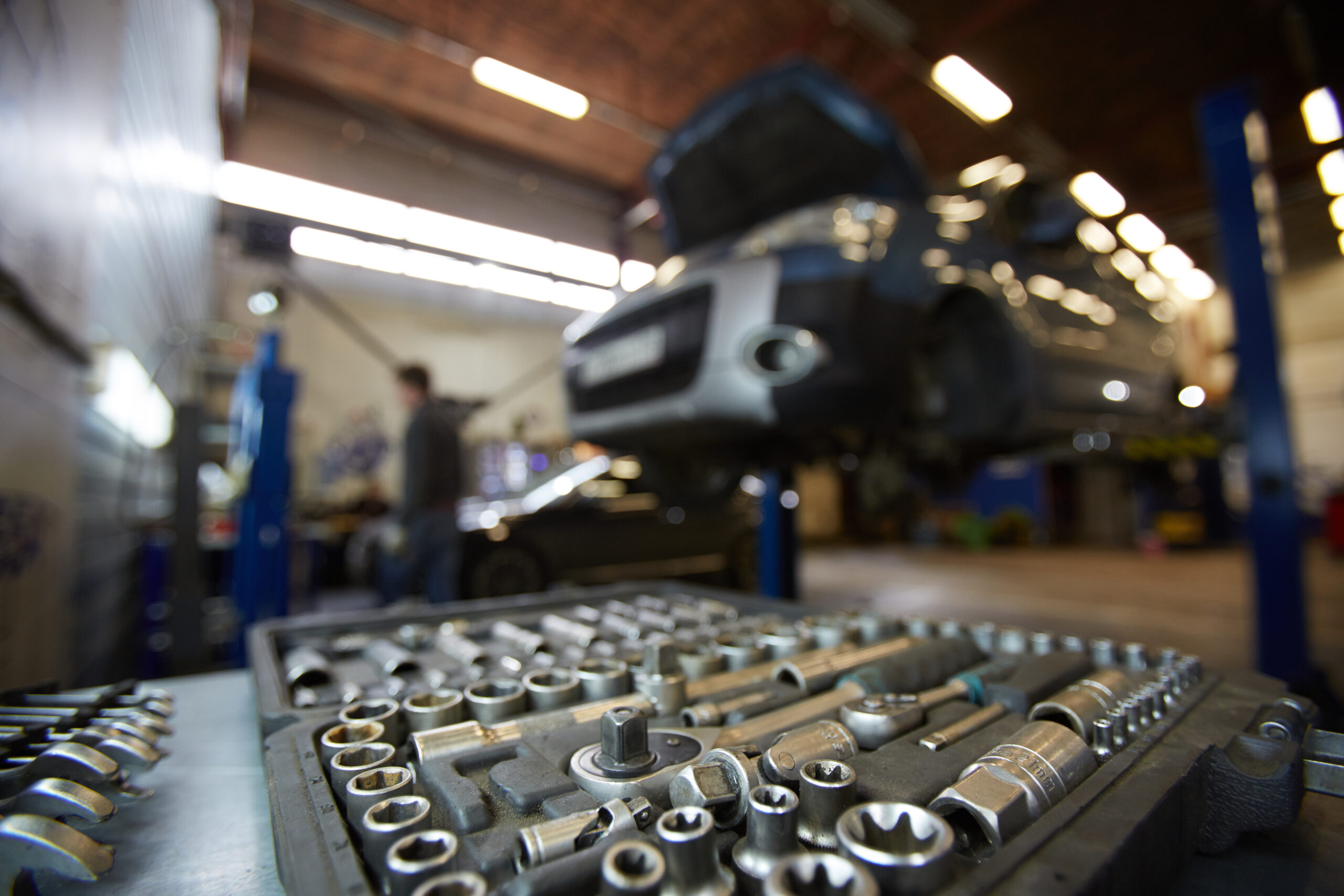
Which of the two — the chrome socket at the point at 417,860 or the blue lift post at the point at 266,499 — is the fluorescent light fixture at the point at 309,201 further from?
the chrome socket at the point at 417,860

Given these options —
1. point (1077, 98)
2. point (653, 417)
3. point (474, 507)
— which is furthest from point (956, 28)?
point (474, 507)

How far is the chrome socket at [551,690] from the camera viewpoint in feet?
1.99

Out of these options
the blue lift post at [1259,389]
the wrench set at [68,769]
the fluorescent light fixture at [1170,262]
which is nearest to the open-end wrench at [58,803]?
the wrench set at [68,769]

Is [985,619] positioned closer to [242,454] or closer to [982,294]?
[982,294]

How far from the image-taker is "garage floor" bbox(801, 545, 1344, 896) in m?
0.42

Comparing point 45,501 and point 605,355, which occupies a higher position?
point 605,355

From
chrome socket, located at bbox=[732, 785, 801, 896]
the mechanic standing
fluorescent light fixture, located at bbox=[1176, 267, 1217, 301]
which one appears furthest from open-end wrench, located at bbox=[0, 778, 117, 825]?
fluorescent light fixture, located at bbox=[1176, 267, 1217, 301]

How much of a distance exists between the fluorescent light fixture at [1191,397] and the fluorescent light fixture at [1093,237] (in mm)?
851

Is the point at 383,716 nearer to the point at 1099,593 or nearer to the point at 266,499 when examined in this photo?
the point at 266,499

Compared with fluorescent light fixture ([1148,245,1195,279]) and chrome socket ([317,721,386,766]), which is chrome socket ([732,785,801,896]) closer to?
chrome socket ([317,721,386,766])

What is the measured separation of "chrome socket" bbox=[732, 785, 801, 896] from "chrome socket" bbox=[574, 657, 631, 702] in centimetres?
29

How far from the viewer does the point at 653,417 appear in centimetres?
189

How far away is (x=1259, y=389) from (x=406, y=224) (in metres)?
7.57

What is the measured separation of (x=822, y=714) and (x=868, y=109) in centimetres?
188
